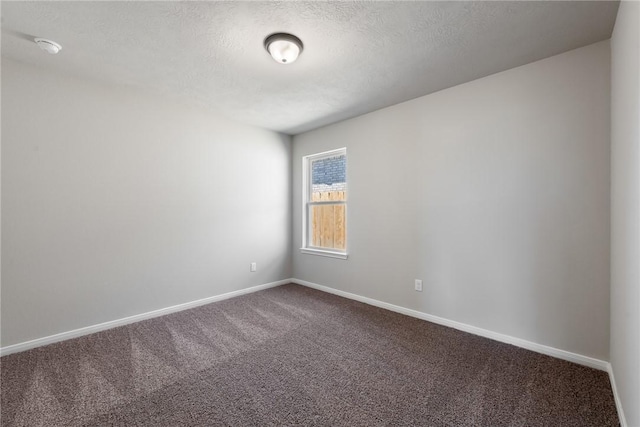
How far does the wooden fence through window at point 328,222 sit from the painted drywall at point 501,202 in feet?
1.23

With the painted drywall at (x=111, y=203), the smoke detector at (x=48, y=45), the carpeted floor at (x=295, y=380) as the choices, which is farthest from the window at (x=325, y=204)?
the smoke detector at (x=48, y=45)

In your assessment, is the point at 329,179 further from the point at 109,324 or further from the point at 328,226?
the point at 109,324

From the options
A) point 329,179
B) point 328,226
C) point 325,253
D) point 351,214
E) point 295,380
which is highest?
point 329,179

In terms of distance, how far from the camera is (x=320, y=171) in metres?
4.26

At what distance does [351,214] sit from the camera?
146 inches

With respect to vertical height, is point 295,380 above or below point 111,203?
below

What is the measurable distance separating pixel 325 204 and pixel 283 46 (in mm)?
2420

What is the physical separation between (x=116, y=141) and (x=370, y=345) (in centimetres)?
315

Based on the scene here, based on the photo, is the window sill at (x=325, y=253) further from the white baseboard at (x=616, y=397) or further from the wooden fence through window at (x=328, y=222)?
the white baseboard at (x=616, y=397)

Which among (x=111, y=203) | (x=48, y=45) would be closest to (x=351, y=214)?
(x=111, y=203)

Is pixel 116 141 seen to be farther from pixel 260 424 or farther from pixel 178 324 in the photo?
pixel 260 424

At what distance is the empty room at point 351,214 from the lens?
1.71 m

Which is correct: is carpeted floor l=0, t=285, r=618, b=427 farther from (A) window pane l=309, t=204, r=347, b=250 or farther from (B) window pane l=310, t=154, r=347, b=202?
(B) window pane l=310, t=154, r=347, b=202

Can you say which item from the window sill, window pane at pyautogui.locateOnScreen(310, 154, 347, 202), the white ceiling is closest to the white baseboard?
the white ceiling
